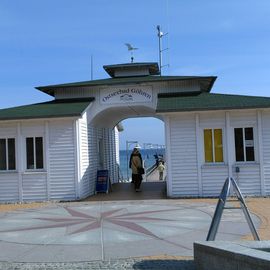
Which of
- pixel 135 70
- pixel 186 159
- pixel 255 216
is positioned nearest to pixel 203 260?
pixel 255 216

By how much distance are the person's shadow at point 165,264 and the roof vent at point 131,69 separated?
47.6 feet

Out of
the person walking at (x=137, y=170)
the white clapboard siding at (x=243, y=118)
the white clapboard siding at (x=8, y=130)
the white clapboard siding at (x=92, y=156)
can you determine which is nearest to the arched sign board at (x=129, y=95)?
the white clapboard siding at (x=92, y=156)

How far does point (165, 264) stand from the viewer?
7.73 metres

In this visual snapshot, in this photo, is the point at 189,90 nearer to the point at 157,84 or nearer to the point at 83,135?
the point at 157,84

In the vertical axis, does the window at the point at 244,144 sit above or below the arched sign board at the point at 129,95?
below

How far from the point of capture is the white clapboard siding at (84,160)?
1788 centimetres

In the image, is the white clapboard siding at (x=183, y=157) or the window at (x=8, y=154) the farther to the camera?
the window at (x=8, y=154)

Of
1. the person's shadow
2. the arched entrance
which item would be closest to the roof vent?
the arched entrance

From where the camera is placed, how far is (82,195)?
1786cm

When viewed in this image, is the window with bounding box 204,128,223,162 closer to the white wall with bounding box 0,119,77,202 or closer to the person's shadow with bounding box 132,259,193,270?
the white wall with bounding box 0,119,77,202

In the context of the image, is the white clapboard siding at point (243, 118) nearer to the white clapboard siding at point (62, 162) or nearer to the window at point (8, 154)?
the white clapboard siding at point (62, 162)

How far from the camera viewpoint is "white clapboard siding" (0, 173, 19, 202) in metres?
17.9

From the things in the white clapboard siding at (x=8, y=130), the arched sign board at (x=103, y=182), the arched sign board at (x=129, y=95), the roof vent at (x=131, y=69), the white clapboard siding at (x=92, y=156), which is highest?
the roof vent at (x=131, y=69)

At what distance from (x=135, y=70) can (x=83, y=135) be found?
4844mm
